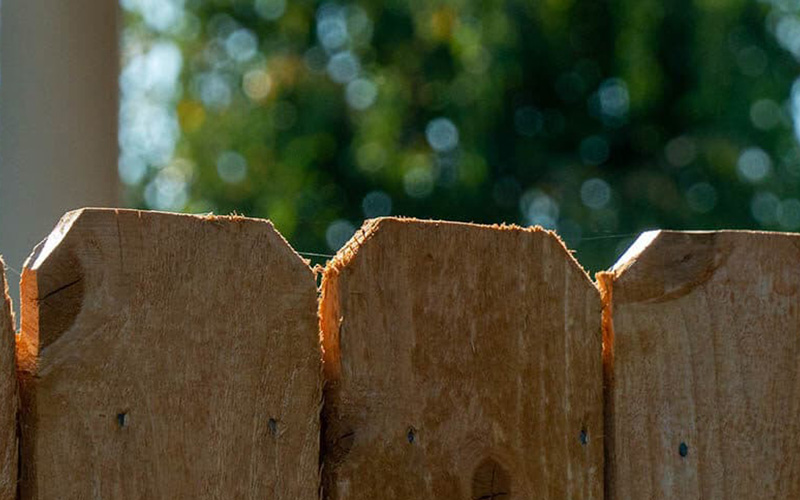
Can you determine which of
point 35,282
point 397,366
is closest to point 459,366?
point 397,366

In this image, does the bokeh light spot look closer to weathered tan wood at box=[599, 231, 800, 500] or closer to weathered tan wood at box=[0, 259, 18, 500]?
weathered tan wood at box=[599, 231, 800, 500]

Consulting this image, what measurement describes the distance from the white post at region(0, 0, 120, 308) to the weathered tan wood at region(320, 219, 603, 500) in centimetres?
126

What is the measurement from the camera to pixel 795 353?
125 cm

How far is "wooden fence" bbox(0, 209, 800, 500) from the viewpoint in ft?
3.12

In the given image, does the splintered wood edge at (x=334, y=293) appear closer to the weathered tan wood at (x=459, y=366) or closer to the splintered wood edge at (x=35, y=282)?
the weathered tan wood at (x=459, y=366)

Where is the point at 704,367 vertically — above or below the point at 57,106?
below

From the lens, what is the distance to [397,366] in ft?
3.52

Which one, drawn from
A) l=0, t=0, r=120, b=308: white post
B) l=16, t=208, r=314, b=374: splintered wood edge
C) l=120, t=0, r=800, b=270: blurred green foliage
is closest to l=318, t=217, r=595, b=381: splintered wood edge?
l=16, t=208, r=314, b=374: splintered wood edge

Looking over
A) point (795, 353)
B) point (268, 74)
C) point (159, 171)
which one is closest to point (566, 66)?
point (268, 74)

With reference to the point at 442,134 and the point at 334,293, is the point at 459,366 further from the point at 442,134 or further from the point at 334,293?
the point at 442,134

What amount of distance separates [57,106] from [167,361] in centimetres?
143

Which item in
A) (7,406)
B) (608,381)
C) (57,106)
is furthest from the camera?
(57,106)

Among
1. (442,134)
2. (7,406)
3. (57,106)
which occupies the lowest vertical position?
(7,406)

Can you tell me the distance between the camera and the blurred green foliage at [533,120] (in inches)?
244
